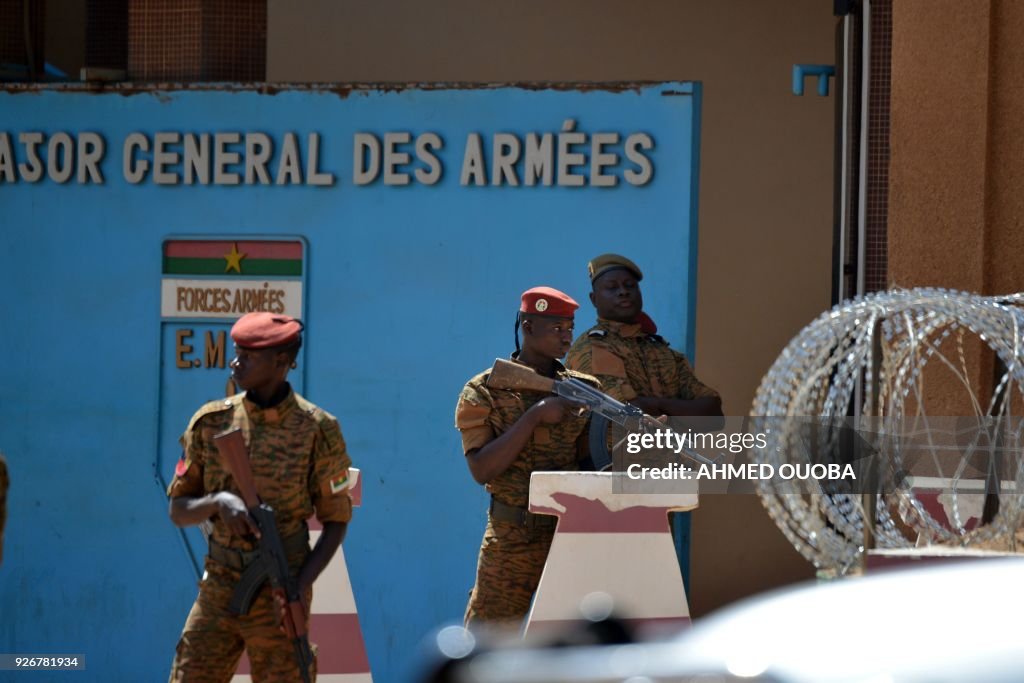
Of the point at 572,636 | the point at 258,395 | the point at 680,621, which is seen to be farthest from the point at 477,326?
the point at 572,636

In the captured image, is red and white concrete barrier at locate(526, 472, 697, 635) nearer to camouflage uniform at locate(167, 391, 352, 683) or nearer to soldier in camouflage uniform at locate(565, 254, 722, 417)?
soldier in camouflage uniform at locate(565, 254, 722, 417)

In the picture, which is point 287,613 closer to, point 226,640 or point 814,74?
point 226,640

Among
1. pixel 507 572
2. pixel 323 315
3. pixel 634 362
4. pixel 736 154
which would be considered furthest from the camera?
pixel 736 154

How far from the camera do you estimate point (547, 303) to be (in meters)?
5.45

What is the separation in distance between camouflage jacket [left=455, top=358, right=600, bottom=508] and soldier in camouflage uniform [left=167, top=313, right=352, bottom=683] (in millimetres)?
765

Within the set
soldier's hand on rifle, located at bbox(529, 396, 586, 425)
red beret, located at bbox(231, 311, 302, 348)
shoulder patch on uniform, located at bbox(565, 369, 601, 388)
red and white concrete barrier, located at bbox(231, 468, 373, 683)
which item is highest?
red beret, located at bbox(231, 311, 302, 348)

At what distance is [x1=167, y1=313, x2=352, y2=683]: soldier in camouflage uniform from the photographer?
4.46m

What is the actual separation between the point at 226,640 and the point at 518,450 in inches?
49.6

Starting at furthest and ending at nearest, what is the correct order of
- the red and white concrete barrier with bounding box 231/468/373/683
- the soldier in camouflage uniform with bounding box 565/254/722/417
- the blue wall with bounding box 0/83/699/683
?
the blue wall with bounding box 0/83/699/683 < the soldier in camouflage uniform with bounding box 565/254/722/417 < the red and white concrete barrier with bounding box 231/468/373/683

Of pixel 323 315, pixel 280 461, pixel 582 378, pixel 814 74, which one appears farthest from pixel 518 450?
pixel 814 74

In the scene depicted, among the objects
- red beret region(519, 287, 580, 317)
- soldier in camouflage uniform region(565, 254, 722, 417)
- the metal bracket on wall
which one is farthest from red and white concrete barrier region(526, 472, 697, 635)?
the metal bracket on wall

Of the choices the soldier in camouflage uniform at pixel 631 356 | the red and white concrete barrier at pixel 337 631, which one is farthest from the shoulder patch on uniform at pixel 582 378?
the red and white concrete barrier at pixel 337 631

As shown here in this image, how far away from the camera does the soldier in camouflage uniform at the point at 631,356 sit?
618 cm

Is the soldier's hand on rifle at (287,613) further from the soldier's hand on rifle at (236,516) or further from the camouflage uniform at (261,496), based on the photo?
the soldier's hand on rifle at (236,516)
